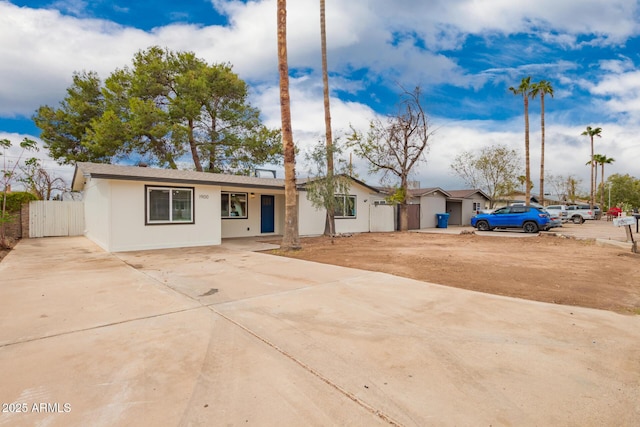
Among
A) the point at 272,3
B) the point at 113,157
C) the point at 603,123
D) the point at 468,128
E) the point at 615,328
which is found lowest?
the point at 615,328

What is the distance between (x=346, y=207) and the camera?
17516 millimetres

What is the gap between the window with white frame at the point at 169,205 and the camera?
11.1 m

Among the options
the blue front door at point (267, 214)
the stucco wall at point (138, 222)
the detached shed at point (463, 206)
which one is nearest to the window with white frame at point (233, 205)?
the blue front door at point (267, 214)

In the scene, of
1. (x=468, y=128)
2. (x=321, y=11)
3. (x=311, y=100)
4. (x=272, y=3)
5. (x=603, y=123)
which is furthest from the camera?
(x=603, y=123)

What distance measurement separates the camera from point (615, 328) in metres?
3.79

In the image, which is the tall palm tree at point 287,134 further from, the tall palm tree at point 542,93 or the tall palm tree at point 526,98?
the tall palm tree at point 542,93

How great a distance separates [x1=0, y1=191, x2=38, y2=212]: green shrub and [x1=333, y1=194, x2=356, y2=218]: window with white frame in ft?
47.9

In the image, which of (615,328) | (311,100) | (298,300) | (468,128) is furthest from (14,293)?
(468,128)

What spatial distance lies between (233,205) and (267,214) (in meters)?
2.00

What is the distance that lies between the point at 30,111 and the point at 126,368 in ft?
80.7

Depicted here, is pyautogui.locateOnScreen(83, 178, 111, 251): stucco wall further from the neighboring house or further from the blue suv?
the blue suv

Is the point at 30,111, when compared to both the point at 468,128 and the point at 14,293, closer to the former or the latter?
the point at 14,293

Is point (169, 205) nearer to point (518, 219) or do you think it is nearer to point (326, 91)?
point (326, 91)

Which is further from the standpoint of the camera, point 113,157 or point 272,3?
point 113,157
